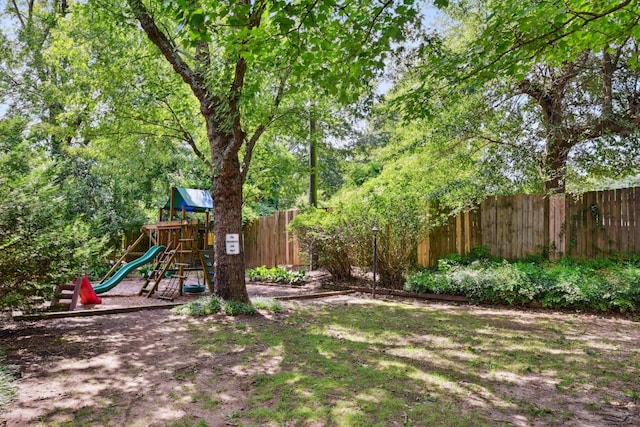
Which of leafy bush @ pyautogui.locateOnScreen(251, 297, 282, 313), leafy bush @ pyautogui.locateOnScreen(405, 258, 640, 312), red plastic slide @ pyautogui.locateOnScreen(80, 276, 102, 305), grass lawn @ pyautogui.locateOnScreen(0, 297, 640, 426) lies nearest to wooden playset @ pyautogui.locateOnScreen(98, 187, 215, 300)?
red plastic slide @ pyautogui.locateOnScreen(80, 276, 102, 305)

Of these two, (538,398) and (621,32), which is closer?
(538,398)

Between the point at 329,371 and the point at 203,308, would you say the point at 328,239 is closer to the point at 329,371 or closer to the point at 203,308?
the point at 203,308

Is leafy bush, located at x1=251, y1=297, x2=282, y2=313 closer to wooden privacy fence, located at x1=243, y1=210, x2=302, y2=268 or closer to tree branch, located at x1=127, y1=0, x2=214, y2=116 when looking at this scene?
tree branch, located at x1=127, y1=0, x2=214, y2=116

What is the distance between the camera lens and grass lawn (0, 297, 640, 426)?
8.58 ft

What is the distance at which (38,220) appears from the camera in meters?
4.50

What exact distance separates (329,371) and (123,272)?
5.95 m

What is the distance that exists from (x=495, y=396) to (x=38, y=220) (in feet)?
15.6

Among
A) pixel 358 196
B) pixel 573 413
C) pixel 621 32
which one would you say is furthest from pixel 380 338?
pixel 358 196

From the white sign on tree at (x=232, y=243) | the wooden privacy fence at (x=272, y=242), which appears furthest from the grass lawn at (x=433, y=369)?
the wooden privacy fence at (x=272, y=242)

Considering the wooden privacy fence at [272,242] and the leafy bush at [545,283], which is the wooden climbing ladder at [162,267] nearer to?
the wooden privacy fence at [272,242]

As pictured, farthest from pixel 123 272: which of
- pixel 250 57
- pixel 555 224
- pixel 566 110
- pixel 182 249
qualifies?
pixel 566 110

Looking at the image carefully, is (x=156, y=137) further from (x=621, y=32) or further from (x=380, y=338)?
(x=621, y=32)

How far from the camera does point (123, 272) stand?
7969 millimetres

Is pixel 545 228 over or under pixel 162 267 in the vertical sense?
over
